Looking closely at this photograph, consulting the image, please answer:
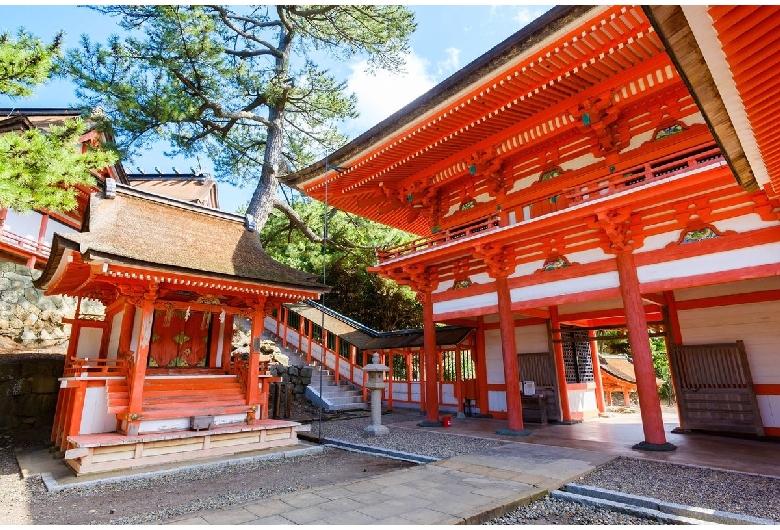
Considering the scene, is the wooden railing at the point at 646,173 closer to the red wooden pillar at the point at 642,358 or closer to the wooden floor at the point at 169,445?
the red wooden pillar at the point at 642,358

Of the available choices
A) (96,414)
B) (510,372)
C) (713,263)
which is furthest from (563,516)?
(96,414)

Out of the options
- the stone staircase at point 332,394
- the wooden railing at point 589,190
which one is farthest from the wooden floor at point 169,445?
the wooden railing at point 589,190

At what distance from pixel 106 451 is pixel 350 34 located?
18123mm

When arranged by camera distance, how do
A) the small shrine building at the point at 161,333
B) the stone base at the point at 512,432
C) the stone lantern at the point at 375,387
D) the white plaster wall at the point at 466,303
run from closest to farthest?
the small shrine building at the point at 161,333, the stone base at the point at 512,432, the stone lantern at the point at 375,387, the white plaster wall at the point at 466,303

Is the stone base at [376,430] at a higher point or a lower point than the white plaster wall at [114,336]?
lower

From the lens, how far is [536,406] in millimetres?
11125

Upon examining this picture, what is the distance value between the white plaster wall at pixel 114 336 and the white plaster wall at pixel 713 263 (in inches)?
456

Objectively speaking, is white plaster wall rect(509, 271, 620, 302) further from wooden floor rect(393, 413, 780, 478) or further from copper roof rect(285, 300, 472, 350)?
copper roof rect(285, 300, 472, 350)

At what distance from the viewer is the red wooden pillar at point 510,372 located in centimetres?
895

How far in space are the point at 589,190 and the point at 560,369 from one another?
5.80m

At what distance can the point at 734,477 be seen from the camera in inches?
209

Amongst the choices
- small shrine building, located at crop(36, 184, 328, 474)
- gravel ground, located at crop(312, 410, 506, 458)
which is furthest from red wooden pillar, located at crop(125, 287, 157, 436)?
gravel ground, located at crop(312, 410, 506, 458)

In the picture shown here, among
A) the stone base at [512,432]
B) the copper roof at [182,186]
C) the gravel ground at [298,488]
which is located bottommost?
the gravel ground at [298,488]

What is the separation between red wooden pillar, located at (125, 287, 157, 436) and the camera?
7555 millimetres
